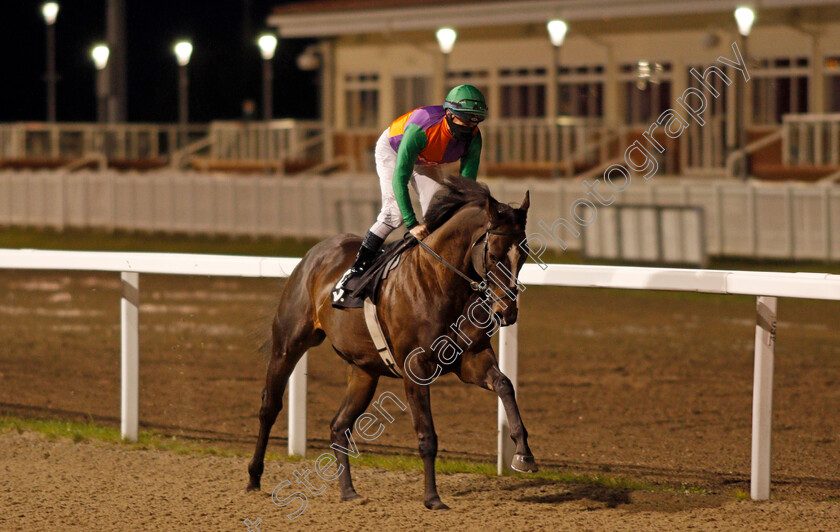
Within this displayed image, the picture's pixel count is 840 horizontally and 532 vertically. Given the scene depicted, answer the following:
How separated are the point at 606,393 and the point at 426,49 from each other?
63.2 ft

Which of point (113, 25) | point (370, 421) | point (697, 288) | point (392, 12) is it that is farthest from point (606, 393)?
point (113, 25)

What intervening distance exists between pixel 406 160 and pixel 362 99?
23801 millimetres

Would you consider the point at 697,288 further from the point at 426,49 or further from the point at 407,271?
the point at 426,49

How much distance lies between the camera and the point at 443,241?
4.77 metres

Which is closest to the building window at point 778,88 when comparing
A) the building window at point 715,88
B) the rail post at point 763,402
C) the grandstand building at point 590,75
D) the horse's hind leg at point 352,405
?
the grandstand building at point 590,75

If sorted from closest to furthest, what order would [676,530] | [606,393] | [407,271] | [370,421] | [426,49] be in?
1. [676,530]
2. [407,271]
3. [370,421]
4. [606,393]
5. [426,49]

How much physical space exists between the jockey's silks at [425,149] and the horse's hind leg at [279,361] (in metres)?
0.85

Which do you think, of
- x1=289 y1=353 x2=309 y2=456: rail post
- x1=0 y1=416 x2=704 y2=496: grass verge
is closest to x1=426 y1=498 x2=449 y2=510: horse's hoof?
x1=0 y1=416 x2=704 y2=496: grass verge

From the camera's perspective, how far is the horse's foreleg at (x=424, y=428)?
4.74m

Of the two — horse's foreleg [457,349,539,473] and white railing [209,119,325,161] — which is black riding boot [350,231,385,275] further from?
white railing [209,119,325,161]

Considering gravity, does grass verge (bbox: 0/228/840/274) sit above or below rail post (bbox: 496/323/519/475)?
above

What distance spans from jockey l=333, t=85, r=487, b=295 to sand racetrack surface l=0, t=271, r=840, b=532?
0.99m

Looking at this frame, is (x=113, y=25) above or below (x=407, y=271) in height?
above

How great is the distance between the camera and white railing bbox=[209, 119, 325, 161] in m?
26.1
